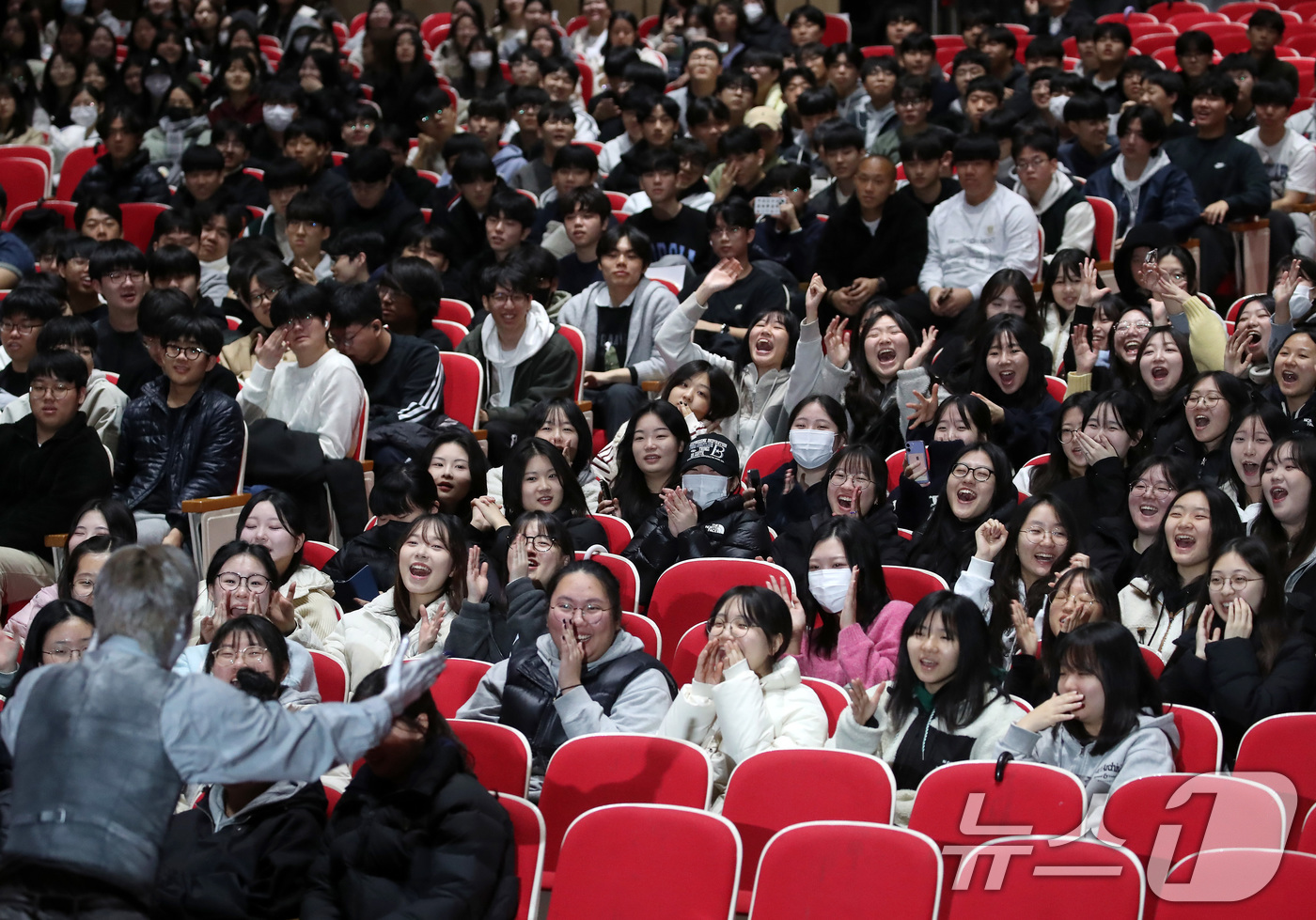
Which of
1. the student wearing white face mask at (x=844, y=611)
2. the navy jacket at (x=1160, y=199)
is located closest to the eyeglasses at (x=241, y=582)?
the student wearing white face mask at (x=844, y=611)

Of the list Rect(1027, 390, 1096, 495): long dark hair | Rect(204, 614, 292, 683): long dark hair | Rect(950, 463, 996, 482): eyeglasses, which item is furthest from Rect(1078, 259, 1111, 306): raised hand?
Rect(204, 614, 292, 683): long dark hair

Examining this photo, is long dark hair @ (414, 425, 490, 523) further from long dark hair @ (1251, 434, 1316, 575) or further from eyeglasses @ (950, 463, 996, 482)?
long dark hair @ (1251, 434, 1316, 575)

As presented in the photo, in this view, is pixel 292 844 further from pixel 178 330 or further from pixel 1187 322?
pixel 1187 322

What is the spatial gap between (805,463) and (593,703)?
1.29 metres

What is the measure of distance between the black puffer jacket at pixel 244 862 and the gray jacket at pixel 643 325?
2542mm

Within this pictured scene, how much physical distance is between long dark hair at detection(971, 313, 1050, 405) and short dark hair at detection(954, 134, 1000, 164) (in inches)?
42.4

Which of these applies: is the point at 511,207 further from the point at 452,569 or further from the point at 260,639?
the point at 260,639

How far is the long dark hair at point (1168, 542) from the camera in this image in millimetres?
3297

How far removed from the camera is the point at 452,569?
3.54 m

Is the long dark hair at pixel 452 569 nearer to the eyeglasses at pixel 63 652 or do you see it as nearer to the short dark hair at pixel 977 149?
the eyeglasses at pixel 63 652

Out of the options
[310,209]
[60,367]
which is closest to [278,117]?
[310,209]

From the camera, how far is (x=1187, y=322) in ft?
15.0

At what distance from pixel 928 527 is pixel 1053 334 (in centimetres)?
150

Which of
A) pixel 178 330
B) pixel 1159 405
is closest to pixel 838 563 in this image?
pixel 1159 405
